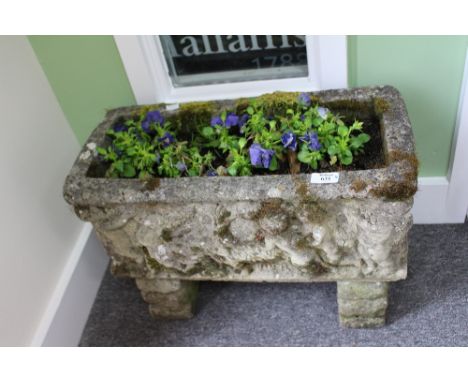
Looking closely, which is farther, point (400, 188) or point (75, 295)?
point (75, 295)

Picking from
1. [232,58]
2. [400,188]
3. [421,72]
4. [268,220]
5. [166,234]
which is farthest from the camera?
[232,58]

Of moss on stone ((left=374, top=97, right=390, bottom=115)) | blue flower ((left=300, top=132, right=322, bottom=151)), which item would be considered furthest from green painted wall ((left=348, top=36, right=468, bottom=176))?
blue flower ((left=300, top=132, right=322, bottom=151))

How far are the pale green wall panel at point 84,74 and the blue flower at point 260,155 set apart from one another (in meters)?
0.59

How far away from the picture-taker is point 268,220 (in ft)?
4.62

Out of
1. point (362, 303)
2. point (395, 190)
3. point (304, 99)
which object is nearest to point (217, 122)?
point (304, 99)

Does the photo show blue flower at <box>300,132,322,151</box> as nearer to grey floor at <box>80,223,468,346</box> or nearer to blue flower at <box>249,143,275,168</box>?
blue flower at <box>249,143,275,168</box>

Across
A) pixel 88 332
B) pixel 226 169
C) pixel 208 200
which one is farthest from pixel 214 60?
pixel 88 332

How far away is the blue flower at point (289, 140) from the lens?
1480 millimetres

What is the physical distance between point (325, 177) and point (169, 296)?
0.74 meters

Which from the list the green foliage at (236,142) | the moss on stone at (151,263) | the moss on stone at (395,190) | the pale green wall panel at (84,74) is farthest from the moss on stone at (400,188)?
the pale green wall panel at (84,74)

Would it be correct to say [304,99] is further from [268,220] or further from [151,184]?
[151,184]

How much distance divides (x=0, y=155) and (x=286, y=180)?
87cm

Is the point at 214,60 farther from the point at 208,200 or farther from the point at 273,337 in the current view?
the point at 273,337

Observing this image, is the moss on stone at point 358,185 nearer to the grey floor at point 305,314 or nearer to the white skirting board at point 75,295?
the grey floor at point 305,314
